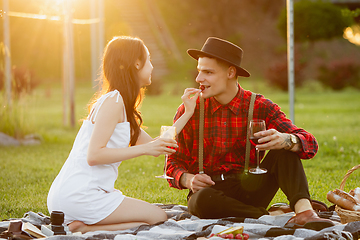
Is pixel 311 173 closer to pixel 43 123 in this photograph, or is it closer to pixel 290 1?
pixel 290 1

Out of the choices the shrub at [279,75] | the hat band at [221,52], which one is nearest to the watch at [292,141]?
the hat band at [221,52]

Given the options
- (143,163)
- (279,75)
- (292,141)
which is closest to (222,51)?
(292,141)

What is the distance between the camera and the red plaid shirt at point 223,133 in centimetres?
361

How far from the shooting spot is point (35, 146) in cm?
793

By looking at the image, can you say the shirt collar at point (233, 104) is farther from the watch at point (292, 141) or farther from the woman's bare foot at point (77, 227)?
the woman's bare foot at point (77, 227)

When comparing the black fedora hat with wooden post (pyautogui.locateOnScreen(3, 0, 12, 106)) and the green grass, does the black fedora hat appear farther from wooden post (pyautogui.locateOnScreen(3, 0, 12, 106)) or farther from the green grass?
wooden post (pyautogui.locateOnScreen(3, 0, 12, 106))

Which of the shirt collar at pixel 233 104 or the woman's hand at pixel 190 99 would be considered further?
the shirt collar at pixel 233 104

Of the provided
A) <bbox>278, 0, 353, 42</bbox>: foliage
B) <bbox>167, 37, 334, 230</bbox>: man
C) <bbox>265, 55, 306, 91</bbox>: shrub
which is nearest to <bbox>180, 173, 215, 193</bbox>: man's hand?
<bbox>167, 37, 334, 230</bbox>: man

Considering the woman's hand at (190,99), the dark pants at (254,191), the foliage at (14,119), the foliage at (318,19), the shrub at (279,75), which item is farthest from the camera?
the foliage at (318,19)

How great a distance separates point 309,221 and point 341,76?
18.1m

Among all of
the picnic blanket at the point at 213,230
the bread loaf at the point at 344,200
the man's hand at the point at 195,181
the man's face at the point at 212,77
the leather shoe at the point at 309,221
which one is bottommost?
the picnic blanket at the point at 213,230

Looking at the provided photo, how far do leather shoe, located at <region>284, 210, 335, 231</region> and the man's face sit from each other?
3.81 ft

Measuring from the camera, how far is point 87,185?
3102mm

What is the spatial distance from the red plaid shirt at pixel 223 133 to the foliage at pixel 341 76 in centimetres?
1741
